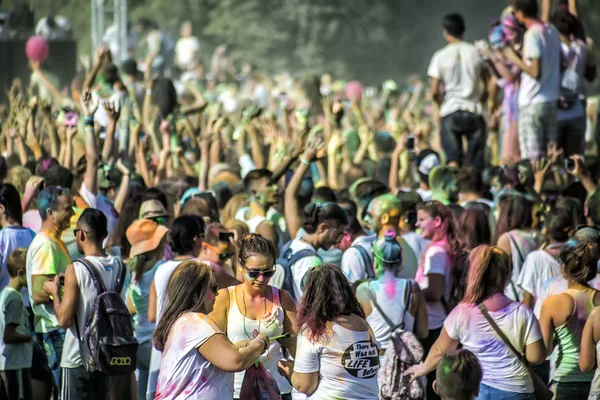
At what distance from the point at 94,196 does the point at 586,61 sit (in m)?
6.34

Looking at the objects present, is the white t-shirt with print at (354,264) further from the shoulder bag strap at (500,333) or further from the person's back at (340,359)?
A: the person's back at (340,359)

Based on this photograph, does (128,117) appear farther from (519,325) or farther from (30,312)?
(519,325)

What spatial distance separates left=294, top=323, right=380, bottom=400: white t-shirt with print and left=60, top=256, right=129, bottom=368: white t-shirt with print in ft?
5.78

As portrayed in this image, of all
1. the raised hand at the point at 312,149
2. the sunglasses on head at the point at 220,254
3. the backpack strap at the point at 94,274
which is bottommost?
the backpack strap at the point at 94,274

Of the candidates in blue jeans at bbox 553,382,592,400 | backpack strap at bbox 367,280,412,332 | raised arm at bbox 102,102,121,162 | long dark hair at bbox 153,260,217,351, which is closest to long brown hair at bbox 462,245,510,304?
backpack strap at bbox 367,280,412,332

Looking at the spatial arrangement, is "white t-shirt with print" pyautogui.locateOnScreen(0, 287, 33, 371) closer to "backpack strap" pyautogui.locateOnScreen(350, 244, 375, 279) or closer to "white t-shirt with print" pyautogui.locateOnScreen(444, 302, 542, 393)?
"backpack strap" pyautogui.locateOnScreen(350, 244, 375, 279)

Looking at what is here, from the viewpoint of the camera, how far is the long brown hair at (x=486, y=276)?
631cm

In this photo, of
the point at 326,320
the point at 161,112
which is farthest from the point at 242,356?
the point at 161,112

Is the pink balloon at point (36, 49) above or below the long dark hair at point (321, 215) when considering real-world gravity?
above

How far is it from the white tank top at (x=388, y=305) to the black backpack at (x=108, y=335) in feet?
5.04

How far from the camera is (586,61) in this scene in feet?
40.8

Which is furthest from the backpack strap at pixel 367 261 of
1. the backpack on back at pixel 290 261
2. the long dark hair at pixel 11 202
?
the long dark hair at pixel 11 202

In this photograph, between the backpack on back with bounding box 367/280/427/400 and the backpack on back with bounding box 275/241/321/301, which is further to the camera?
the backpack on back with bounding box 275/241/321/301

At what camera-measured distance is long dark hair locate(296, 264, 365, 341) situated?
5586 millimetres
